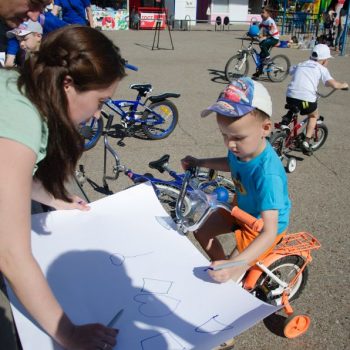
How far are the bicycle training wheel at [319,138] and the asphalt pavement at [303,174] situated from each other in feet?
0.46

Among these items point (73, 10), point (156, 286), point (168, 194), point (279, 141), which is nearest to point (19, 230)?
point (156, 286)

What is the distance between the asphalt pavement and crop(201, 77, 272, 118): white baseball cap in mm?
1294

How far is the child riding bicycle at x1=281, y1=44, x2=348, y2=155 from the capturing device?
4930 mm

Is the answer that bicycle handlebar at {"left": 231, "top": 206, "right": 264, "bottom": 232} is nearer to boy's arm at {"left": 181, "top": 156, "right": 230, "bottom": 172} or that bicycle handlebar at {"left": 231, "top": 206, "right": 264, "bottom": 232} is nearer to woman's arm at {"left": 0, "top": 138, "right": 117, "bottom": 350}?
boy's arm at {"left": 181, "top": 156, "right": 230, "bottom": 172}

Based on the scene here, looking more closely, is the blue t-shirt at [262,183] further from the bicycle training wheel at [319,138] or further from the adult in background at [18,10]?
the bicycle training wheel at [319,138]

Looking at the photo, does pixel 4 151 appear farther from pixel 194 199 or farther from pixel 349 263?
pixel 349 263

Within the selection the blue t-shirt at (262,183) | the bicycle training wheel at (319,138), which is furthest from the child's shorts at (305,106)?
the blue t-shirt at (262,183)

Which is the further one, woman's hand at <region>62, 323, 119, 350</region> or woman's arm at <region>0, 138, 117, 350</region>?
woman's hand at <region>62, 323, 119, 350</region>

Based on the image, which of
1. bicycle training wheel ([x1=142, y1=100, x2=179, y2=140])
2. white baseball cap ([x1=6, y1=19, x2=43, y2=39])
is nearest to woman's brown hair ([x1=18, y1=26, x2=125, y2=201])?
bicycle training wheel ([x1=142, y1=100, x2=179, y2=140])

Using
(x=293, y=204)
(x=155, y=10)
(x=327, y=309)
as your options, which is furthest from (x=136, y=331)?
(x=155, y=10)

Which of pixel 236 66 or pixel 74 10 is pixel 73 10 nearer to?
pixel 74 10

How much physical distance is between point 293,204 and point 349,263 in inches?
38.4

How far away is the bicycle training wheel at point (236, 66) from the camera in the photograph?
362 inches

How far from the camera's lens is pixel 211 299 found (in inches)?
53.3
